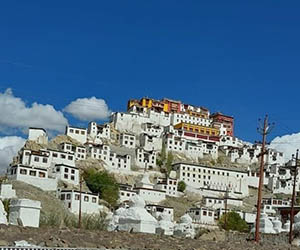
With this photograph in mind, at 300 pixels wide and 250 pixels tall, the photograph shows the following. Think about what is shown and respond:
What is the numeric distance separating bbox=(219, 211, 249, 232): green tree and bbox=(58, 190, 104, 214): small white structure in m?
15.8

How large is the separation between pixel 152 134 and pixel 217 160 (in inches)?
549

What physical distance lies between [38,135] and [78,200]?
97.2ft

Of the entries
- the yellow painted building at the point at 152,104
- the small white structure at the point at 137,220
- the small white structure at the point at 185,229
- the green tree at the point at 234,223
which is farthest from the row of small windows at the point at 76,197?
the yellow painted building at the point at 152,104

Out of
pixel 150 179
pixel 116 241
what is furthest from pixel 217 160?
pixel 116 241

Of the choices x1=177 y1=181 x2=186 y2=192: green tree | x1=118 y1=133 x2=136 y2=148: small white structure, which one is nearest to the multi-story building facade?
x1=177 y1=181 x2=186 y2=192: green tree

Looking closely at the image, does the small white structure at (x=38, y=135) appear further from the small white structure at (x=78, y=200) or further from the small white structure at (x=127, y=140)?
the small white structure at (x=78, y=200)

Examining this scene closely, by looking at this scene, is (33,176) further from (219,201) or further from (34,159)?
(219,201)

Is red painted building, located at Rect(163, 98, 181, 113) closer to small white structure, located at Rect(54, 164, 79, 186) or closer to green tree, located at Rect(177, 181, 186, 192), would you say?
green tree, located at Rect(177, 181, 186, 192)

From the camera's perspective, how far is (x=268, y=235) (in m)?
31.1

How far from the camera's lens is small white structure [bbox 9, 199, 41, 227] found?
1944cm

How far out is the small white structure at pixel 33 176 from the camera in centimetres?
6962

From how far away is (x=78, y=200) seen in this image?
65.9 meters

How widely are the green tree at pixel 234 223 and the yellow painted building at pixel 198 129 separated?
1740 inches

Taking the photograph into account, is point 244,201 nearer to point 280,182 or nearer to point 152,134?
point 280,182
